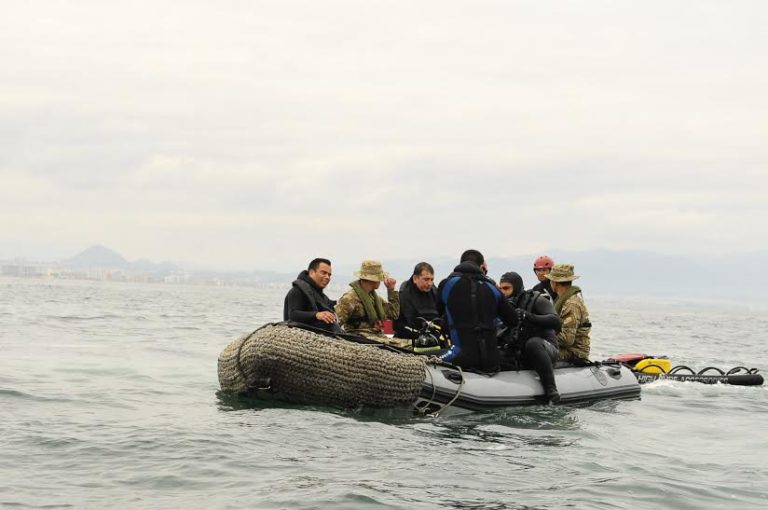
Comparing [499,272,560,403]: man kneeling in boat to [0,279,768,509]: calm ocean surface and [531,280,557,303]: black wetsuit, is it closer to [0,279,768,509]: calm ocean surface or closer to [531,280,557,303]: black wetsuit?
[0,279,768,509]: calm ocean surface

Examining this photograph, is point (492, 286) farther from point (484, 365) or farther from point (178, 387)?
point (178, 387)

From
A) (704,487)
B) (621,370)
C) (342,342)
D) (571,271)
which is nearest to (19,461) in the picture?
(342,342)

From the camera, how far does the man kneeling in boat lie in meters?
11.2

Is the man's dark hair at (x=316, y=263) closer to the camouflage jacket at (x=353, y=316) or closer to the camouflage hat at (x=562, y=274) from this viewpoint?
the camouflage jacket at (x=353, y=316)

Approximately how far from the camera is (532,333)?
11.5m

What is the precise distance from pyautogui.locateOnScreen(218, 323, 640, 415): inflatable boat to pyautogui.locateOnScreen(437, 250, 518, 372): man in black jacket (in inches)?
8.7

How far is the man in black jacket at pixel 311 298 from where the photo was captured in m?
11.0

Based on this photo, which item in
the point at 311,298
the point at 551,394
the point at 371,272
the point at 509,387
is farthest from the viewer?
the point at 371,272

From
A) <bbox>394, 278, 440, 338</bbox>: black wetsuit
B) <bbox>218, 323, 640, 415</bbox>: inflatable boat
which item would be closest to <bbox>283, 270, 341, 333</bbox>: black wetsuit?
<bbox>218, 323, 640, 415</bbox>: inflatable boat

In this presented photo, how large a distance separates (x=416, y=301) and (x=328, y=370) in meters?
2.50

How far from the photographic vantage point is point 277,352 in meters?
10.1

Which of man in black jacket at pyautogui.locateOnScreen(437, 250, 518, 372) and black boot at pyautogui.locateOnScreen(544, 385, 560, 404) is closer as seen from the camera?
man in black jacket at pyautogui.locateOnScreen(437, 250, 518, 372)

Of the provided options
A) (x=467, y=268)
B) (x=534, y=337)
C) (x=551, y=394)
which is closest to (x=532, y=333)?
(x=534, y=337)

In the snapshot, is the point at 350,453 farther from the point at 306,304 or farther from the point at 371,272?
the point at 371,272
